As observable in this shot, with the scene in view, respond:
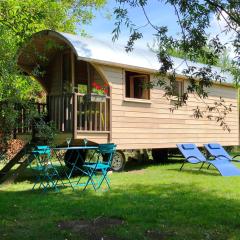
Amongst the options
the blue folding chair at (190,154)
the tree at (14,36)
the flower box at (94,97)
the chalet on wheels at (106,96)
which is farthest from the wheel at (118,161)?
the tree at (14,36)

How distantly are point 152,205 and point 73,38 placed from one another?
5893 millimetres

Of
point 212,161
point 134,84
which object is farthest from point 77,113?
point 212,161

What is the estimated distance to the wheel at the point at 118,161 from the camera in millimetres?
13445

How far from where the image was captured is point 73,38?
12.1 m

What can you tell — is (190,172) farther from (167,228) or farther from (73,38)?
(167,228)

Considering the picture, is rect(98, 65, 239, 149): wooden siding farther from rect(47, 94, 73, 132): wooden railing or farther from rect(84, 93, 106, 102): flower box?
A: rect(47, 94, 73, 132): wooden railing

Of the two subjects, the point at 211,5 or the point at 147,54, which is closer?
the point at 211,5

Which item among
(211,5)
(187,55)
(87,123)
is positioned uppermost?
(211,5)

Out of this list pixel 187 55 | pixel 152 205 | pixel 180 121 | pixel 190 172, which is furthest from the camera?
pixel 180 121

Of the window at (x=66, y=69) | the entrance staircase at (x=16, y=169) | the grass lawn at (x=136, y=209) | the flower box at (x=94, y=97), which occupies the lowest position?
the grass lawn at (x=136, y=209)

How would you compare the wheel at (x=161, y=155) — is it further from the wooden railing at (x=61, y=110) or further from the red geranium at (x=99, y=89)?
the wooden railing at (x=61, y=110)

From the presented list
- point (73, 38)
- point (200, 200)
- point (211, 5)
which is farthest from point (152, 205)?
point (73, 38)

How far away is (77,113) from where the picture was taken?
11.7 metres

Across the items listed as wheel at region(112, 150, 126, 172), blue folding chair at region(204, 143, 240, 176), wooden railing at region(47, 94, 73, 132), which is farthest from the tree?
blue folding chair at region(204, 143, 240, 176)
